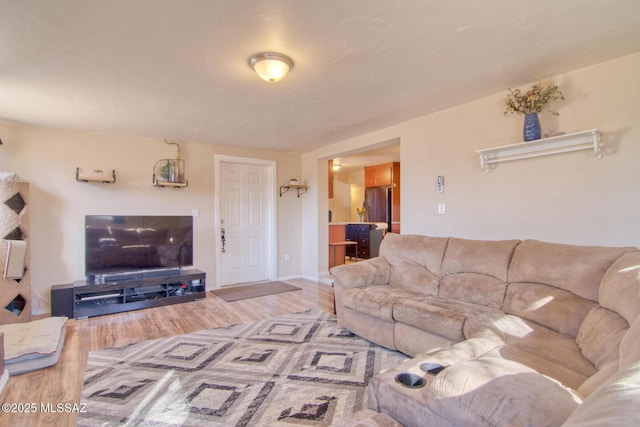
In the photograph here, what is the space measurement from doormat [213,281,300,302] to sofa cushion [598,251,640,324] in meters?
3.83

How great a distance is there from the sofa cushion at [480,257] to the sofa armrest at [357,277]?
0.63m

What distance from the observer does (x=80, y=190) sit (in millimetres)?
4125

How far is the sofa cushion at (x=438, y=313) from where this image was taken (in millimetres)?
2221

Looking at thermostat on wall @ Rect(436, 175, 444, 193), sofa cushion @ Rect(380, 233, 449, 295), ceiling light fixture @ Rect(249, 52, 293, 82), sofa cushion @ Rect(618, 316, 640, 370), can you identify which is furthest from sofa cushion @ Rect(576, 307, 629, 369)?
ceiling light fixture @ Rect(249, 52, 293, 82)

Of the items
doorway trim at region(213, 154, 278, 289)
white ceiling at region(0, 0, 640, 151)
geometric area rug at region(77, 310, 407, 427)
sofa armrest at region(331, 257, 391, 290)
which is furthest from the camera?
doorway trim at region(213, 154, 278, 289)

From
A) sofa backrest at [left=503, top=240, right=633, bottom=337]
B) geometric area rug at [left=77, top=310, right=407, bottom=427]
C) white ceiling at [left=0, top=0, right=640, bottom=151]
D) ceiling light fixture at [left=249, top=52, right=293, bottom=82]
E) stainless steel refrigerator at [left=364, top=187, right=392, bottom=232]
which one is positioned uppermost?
white ceiling at [left=0, top=0, right=640, bottom=151]

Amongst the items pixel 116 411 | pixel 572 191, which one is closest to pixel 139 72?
pixel 116 411

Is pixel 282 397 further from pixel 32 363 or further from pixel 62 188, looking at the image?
pixel 62 188

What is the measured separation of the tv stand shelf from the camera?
146 inches

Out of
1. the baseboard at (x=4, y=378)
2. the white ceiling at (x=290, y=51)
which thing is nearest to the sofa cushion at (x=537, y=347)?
the white ceiling at (x=290, y=51)

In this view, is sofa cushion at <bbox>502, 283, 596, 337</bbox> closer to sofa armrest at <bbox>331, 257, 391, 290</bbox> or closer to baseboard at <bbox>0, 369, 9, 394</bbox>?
sofa armrest at <bbox>331, 257, 391, 290</bbox>

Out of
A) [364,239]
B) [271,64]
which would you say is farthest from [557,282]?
[364,239]

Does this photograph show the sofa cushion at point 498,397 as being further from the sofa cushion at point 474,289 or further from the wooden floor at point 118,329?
the wooden floor at point 118,329

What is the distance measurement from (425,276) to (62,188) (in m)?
4.44
